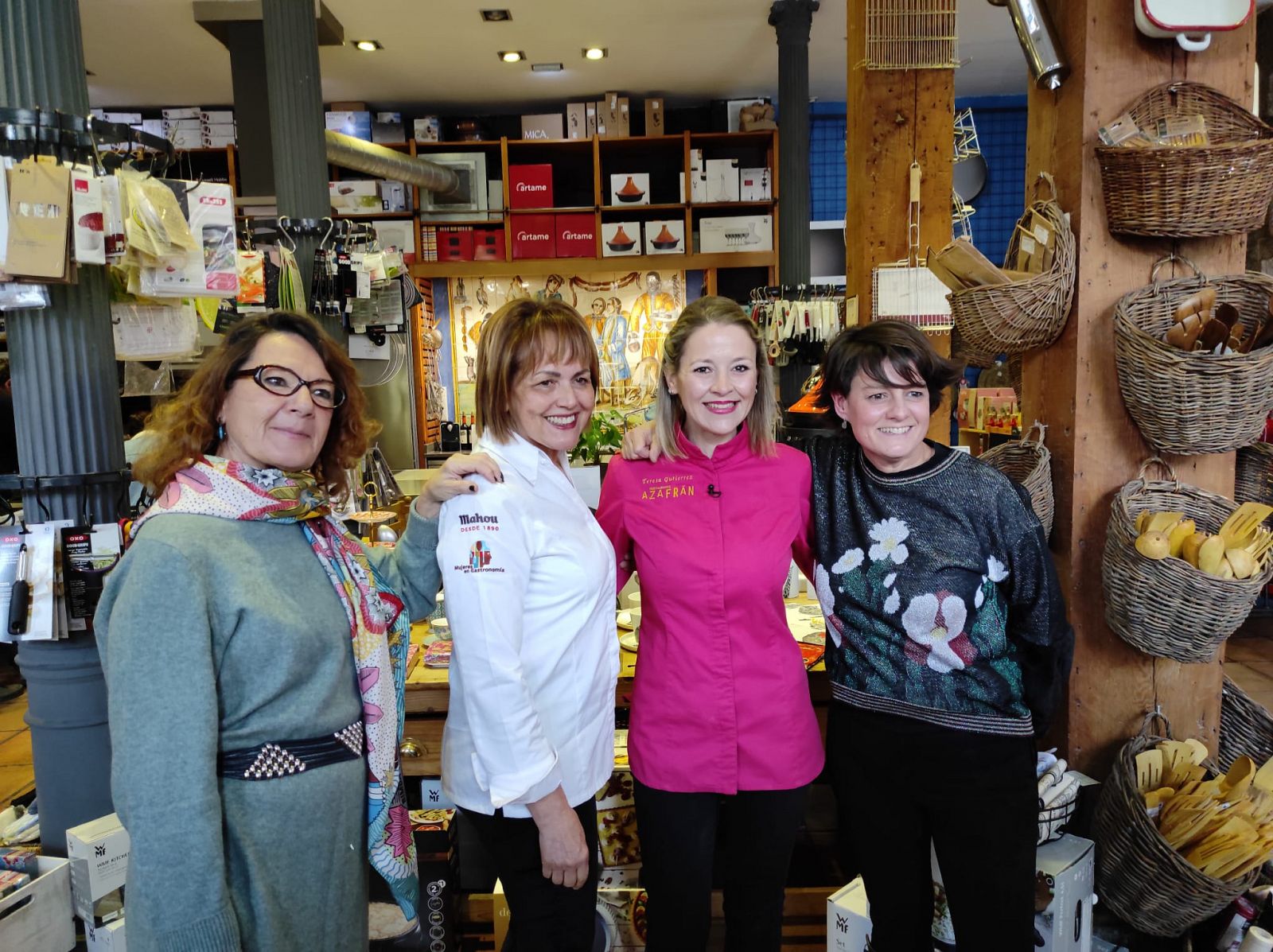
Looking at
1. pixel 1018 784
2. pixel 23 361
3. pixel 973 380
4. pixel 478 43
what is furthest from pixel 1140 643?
pixel 973 380

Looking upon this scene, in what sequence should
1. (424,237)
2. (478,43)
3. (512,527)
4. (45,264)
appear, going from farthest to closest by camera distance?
(424,237), (478,43), (45,264), (512,527)

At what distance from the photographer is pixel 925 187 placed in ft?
13.6

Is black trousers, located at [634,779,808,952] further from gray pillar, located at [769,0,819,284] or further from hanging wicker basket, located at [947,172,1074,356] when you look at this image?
gray pillar, located at [769,0,819,284]

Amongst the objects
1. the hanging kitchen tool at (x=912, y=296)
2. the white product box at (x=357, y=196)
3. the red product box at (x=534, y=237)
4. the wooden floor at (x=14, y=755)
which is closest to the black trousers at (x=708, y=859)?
the hanging kitchen tool at (x=912, y=296)

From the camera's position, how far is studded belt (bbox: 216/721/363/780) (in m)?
1.32

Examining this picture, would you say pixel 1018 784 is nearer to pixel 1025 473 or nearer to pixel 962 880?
pixel 962 880

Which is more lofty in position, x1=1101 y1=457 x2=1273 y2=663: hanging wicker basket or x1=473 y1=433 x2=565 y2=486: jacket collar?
x1=473 y1=433 x2=565 y2=486: jacket collar

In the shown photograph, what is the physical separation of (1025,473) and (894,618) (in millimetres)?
750

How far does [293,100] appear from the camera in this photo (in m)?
3.96

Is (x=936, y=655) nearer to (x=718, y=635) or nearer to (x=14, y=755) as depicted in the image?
(x=718, y=635)

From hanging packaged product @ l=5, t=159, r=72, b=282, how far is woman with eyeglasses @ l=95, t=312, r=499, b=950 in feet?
2.20

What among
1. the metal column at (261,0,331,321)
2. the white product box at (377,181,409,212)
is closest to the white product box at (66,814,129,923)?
the metal column at (261,0,331,321)

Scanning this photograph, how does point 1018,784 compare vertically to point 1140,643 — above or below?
below

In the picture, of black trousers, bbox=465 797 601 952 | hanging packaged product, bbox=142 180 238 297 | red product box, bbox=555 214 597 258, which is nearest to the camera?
black trousers, bbox=465 797 601 952
